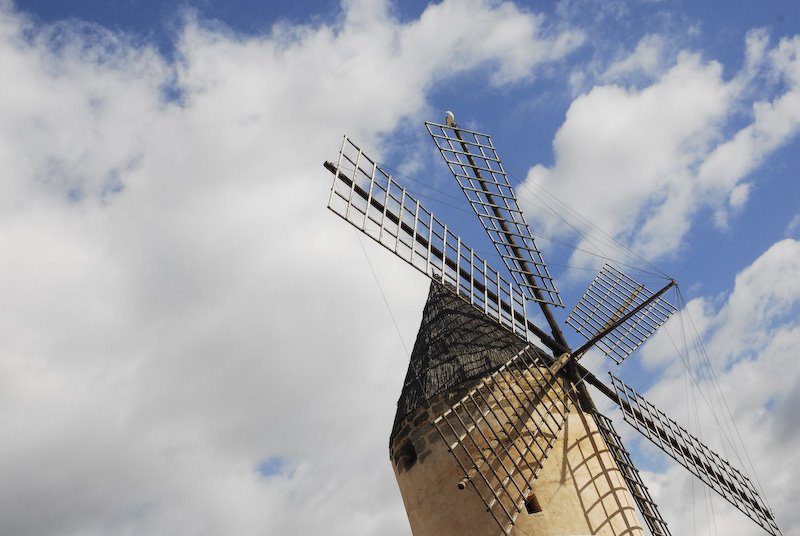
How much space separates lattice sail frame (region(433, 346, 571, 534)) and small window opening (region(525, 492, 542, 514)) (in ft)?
0.50

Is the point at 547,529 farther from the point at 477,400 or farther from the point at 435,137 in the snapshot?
the point at 435,137

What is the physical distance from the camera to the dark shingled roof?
22.2 ft

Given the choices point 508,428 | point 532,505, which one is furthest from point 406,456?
point 532,505

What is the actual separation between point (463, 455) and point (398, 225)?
235 cm

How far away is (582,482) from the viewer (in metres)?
6.07

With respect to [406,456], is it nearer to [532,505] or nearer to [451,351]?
[451,351]

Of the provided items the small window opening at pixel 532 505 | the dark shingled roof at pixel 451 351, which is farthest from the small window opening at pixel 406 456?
the small window opening at pixel 532 505

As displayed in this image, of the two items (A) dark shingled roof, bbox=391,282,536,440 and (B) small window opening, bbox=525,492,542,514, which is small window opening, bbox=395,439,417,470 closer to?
(A) dark shingled roof, bbox=391,282,536,440

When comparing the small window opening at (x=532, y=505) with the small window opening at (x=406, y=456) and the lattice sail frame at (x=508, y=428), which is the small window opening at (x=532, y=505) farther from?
the small window opening at (x=406, y=456)

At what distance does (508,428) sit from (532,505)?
0.69 m

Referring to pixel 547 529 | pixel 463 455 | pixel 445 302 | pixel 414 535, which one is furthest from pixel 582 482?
pixel 445 302

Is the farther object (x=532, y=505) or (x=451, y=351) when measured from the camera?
(x=451, y=351)

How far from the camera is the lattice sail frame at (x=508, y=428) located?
5.82m

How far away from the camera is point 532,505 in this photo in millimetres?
5945
